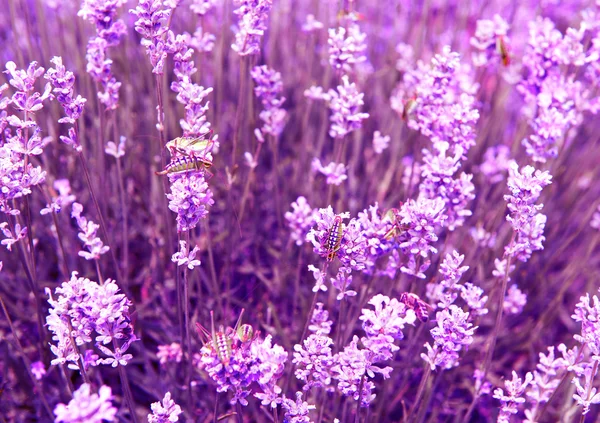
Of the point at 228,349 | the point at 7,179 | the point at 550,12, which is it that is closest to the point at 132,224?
the point at 7,179

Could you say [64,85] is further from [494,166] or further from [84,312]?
[494,166]

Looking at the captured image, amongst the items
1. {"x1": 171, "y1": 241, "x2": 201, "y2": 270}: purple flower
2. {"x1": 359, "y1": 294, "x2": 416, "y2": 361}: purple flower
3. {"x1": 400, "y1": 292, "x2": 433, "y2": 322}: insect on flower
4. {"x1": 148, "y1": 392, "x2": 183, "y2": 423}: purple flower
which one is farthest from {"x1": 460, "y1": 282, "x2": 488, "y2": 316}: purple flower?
{"x1": 148, "y1": 392, "x2": 183, "y2": 423}: purple flower

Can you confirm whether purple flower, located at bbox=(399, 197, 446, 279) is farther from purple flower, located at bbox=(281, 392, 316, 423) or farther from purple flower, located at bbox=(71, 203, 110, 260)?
purple flower, located at bbox=(71, 203, 110, 260)

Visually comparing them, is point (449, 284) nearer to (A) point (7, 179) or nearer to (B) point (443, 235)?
(B) point (443, 235)

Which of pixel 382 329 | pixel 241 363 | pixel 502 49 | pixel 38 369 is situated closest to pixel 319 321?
pixel 382 329

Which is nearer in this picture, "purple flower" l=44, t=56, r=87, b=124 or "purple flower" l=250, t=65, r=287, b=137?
"purple flower" l=44, t=56, r=87, b=124

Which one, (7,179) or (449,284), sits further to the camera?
(449,284)

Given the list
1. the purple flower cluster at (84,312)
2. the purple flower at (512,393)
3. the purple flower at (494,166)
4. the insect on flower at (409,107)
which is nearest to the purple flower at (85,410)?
the purple flower cluster at (84,312)

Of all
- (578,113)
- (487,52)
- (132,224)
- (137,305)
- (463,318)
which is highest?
(487,52)
